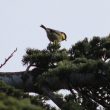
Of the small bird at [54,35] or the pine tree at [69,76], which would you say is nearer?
the pine tree at [69,76]

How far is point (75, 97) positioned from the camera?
3.50 meters

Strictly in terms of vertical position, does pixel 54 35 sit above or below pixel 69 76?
above

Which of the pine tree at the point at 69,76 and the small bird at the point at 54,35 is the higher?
the small bird at the point at 54,35

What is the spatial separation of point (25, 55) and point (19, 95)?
154cm

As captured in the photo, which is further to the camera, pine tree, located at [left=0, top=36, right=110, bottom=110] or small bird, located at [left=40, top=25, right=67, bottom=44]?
small bird, located at [left=40, top=25, right=67, bottom=44]

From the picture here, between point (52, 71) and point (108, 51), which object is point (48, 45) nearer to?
point (108, 51)

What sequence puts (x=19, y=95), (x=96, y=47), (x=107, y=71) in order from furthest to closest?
(x=96, y=47)
(x=107, y=71)
(x=19, y=95)

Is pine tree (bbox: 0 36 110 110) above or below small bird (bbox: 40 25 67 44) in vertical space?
below

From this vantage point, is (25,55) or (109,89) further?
(25,55)

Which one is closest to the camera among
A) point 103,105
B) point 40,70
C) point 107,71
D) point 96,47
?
point 107,71

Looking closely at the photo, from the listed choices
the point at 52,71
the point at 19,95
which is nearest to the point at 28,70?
the point at 52,71

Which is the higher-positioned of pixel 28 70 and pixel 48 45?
pixel 48 45

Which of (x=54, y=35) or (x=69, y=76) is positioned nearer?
(x=69, y=76)

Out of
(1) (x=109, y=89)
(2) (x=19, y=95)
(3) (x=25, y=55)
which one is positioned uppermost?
(3) (x=25, y=55)
